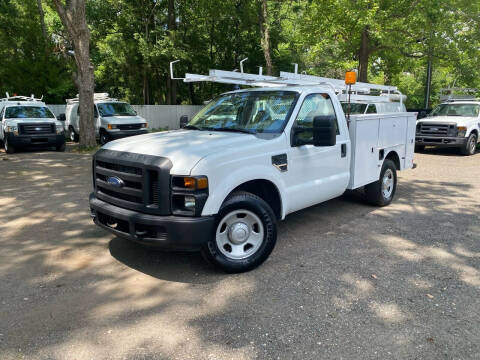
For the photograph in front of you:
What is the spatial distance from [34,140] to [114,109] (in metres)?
3.60

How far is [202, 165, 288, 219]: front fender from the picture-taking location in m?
3.88

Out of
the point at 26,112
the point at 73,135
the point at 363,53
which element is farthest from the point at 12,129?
the point at 363,53

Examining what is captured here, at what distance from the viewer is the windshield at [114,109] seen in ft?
52.5

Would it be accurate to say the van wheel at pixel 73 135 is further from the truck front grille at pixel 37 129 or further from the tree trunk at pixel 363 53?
the tree trunk at pixel 363 53

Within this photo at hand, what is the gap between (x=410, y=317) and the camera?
3475 millimetres

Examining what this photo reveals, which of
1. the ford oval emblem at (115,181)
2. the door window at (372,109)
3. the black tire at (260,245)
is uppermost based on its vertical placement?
the door window at (372,109)

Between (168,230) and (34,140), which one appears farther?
(34,140)

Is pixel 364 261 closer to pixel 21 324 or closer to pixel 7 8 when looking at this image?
pixel 21 324

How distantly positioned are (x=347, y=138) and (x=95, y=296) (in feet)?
12.6

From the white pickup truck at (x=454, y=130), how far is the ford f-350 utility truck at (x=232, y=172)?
9416 millimetres

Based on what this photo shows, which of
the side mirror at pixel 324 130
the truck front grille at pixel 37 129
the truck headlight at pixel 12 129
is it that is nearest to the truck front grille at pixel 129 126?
the truck front grille at pixel 37 129

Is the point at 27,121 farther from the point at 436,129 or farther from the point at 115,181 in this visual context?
the point at 436,129

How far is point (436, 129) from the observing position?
46.3 feet

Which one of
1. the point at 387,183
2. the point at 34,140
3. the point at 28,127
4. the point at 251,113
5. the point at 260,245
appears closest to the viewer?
the point at 260,245
